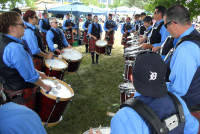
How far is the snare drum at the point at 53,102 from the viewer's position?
2.45m

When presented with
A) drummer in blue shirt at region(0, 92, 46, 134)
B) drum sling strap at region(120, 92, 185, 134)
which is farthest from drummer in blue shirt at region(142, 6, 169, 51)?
drummer in blue shirt at region(0, 92, 46, 134)

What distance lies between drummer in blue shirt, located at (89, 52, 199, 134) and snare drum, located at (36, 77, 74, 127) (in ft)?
5.33

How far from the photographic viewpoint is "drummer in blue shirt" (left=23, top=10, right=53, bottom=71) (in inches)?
129

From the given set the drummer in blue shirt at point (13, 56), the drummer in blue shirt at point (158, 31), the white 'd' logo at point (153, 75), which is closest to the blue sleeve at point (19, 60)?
the drummer in blue shirt at point (13, 56)

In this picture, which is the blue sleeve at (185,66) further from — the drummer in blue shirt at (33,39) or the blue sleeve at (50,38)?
the blue sleeve at (50,38)

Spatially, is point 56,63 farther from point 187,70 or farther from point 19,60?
point 187,70

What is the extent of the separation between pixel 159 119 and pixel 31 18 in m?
3.61

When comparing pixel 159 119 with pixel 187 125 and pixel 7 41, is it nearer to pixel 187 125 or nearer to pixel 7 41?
pixel 187 125

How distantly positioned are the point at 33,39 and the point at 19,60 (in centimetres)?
143

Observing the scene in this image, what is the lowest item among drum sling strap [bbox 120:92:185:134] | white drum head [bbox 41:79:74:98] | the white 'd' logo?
white drum head [bbox 41:79:74:98]

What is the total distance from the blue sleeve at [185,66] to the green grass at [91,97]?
209cm

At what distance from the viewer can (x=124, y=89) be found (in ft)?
8.68

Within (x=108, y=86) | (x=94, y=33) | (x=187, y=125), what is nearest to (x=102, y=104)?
(x=108, y=86)

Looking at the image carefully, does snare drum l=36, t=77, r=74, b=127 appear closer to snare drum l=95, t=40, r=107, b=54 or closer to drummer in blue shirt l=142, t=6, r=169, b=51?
drummer in blue shirt l=142, t=6, r=169, b=51
